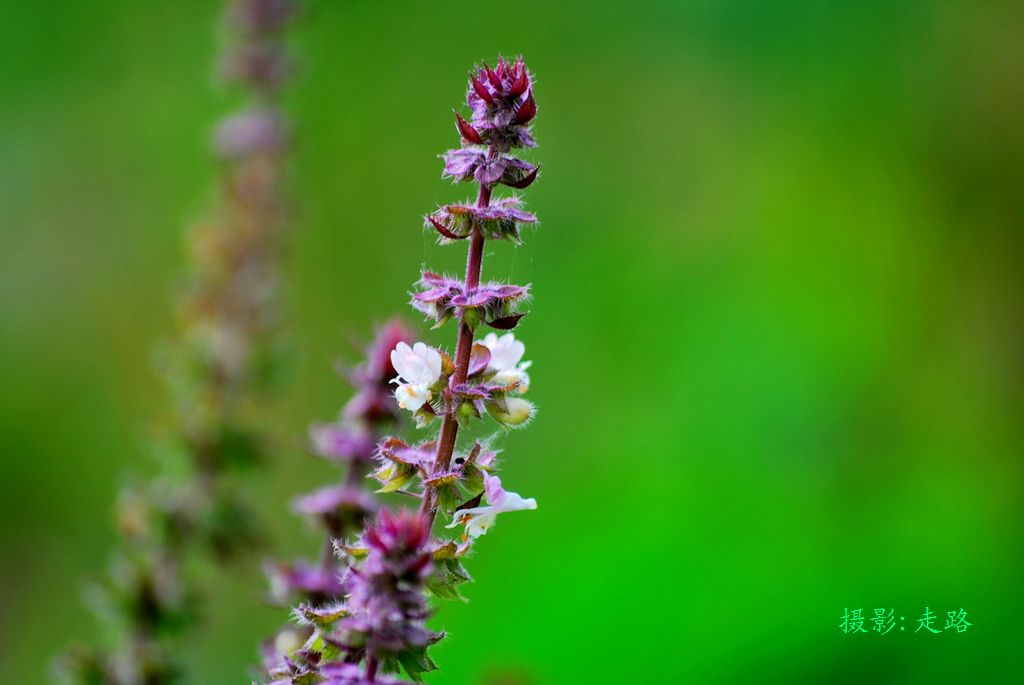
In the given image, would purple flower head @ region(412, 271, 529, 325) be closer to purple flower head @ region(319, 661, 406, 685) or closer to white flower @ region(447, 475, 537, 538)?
white flower @ region(447, 475, 537, 538)

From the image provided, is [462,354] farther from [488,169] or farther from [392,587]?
[392,587]

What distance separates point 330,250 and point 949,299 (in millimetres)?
3854

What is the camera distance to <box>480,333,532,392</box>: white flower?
1.56 m

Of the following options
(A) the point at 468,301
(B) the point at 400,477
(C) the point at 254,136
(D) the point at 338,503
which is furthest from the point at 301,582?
(C) the point at 254,136

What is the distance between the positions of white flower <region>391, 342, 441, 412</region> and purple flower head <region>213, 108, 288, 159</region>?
204 centimetres

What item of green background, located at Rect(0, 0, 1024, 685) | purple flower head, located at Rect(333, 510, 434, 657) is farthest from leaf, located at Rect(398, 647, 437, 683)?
green background, located at Rect(0, 0, 1024, 685)

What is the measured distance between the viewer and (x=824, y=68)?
6.86 m

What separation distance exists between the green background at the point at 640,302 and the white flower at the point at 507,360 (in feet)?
6.34

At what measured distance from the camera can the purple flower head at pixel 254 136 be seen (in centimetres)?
335

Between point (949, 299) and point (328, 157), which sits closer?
point (949, 299)

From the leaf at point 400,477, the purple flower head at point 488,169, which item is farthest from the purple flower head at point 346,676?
the purple flower head at point 488,169

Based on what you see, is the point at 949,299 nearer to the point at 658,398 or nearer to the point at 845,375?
the point at 845,375

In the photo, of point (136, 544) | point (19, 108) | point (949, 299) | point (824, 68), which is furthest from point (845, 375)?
point (19, 108)

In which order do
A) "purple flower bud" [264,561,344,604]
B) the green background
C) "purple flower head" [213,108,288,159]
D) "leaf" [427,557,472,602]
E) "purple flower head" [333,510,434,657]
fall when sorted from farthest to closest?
the green background, "purple flower head" [213,108,288,159], "purple flower bud" [264,561,344,604], "leaf" [427,557,472,602], "purple flower head" [333,510,434,657]
